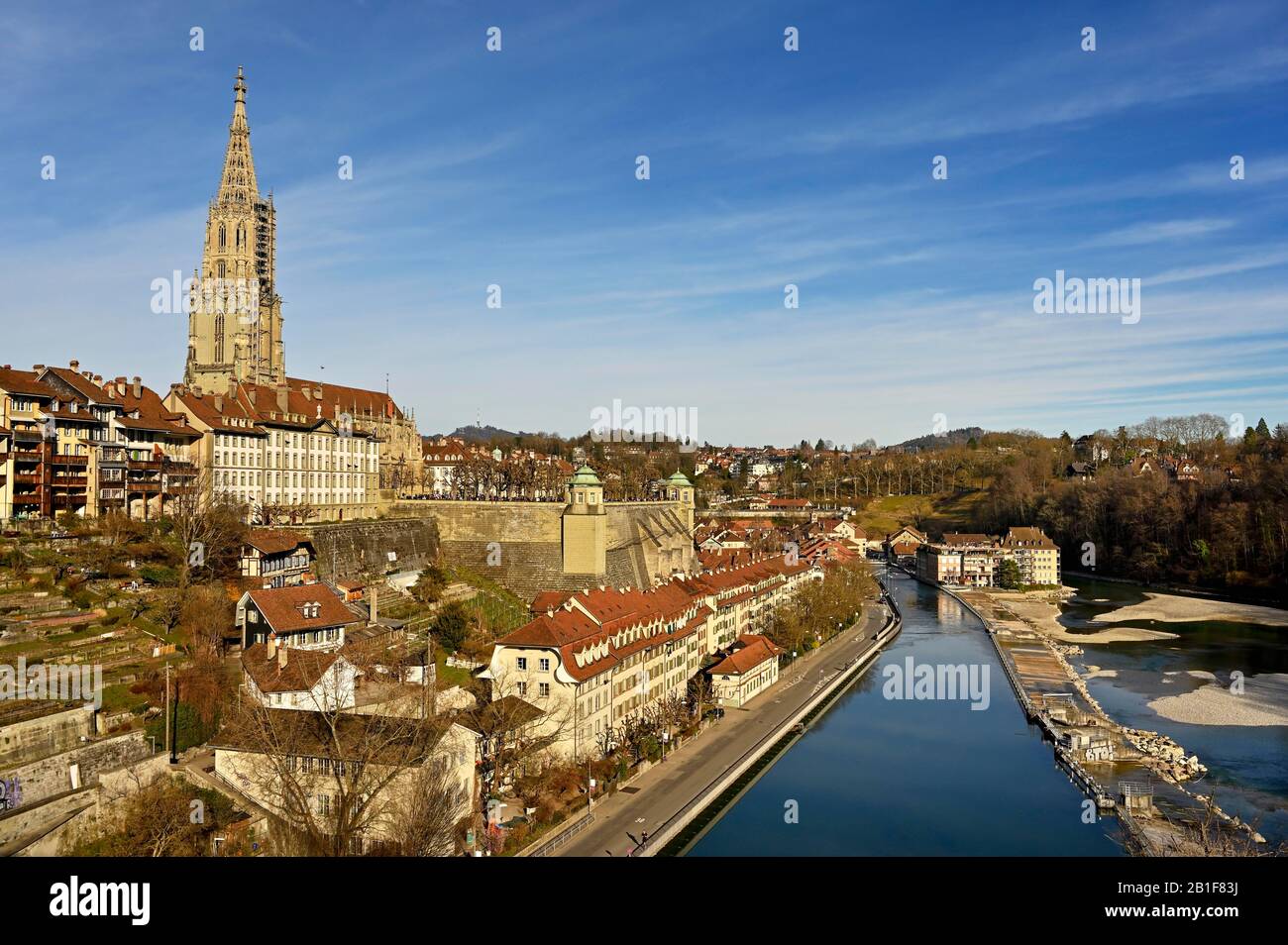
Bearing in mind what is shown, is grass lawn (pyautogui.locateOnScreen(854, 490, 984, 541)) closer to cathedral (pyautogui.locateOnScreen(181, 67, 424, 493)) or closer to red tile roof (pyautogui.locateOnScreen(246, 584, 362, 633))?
cathedral (pyautogui.locateOnScreen(181, 67, 424, 493))

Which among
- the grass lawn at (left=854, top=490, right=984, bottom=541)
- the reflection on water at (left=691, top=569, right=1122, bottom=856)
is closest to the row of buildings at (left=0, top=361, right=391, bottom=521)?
the reflection on water at (left=691, top=569, right=1122, bottom=856)

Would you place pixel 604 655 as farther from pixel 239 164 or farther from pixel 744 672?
pixel 239 164

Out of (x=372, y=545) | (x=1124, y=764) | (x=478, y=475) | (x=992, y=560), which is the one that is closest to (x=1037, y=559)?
(x=992, y=560)

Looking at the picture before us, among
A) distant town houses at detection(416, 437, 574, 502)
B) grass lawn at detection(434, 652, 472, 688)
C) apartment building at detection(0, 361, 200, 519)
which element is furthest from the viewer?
distant town houses at detection(416, 437, 574, 502)

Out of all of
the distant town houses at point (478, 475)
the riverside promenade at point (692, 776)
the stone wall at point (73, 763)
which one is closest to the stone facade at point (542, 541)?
the riverside promenade at point (692, 776)

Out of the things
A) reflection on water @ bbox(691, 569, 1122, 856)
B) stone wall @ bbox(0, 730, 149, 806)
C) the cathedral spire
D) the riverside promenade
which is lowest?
Answer: reflection on water @ bbox(691, 569, 1122, 856)

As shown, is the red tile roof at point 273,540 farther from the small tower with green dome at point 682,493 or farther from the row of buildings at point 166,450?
the small tower with green dome at point 682,493
